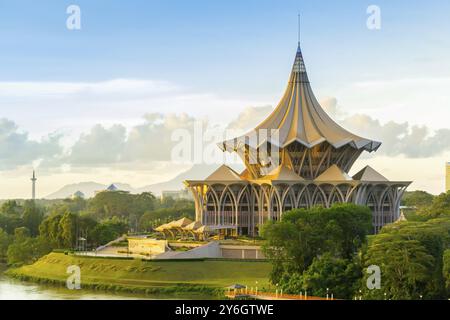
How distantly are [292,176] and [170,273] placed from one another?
23.4m

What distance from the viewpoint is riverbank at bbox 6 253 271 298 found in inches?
3004

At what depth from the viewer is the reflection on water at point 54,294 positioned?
7269 cm

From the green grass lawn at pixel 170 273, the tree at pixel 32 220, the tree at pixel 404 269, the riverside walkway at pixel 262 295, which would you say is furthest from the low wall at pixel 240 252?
the tree at pixel 32 220

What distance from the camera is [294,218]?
76938 millimetres

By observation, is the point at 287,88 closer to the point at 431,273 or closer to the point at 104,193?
the point at 431,273

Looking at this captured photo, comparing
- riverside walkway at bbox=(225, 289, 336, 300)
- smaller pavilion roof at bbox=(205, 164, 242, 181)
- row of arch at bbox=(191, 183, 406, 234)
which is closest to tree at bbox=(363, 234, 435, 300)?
riverside walkway at bbox=(225, 289, 336, 300)

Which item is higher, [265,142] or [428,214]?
[265,142]

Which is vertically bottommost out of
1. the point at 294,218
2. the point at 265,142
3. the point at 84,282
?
the point at 84,282

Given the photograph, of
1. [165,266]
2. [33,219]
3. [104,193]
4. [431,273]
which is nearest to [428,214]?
[165,266]

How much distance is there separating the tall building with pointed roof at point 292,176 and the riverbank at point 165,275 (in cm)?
1650

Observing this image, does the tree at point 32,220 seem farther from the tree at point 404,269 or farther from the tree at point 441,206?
the tree at point 404,269

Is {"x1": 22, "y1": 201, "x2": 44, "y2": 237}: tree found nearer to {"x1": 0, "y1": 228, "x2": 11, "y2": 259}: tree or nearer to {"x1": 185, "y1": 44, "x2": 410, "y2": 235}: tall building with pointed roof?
{"x1": 0, "y1": 228, "x2": 11, "y2": 259}: tree

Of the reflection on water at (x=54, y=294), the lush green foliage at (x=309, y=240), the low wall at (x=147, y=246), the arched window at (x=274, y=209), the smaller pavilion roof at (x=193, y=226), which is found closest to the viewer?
the lush green foliage at (x=309, y=240)
